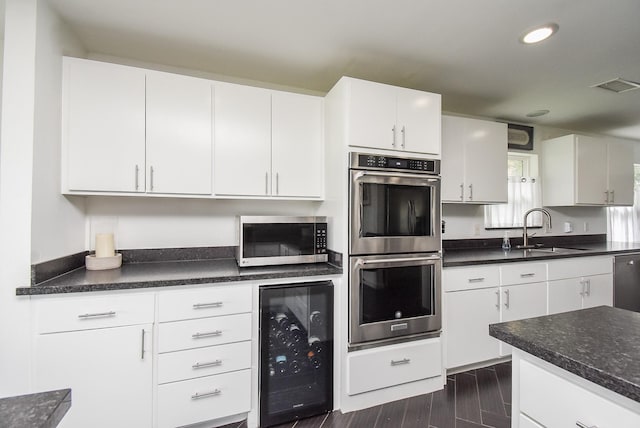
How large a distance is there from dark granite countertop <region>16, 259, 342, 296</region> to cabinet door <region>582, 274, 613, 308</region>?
259 centimetres

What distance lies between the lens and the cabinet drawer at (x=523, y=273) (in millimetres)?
2492

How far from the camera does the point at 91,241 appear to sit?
2100 millimetres

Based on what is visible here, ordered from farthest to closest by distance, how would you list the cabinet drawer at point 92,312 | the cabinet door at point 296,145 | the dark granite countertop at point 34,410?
the cabinet door at point 296,145 → the cabinet drawer at point 92,312 → the dark granite countertop at point 34,410

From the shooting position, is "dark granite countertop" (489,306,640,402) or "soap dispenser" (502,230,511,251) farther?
"soap dispenser" (502,230,511,251)

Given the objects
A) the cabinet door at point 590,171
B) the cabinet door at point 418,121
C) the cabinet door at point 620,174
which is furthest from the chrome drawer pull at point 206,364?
the cabinet door at point 620,174

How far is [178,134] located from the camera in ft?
6.59

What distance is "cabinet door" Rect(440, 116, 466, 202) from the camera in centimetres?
273

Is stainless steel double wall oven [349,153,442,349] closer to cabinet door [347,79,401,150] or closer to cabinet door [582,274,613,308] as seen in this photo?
cabinet door [347,79,401,150]

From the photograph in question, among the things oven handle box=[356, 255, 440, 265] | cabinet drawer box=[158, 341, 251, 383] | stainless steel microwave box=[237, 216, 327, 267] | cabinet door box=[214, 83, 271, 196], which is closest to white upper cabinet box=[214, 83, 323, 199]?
cabinet door box=[214, 83, 271, 196]

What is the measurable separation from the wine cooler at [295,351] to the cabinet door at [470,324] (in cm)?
99

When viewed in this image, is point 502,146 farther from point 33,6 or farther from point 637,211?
point 33,6

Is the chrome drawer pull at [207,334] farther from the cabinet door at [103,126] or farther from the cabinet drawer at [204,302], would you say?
the cabinet door at [103,126]

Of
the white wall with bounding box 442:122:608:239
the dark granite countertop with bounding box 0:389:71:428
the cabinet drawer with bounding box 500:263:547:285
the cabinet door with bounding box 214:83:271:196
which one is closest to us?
the dark granite countertop with bounding box 0:389:71:428

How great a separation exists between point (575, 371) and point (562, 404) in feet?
0.38
